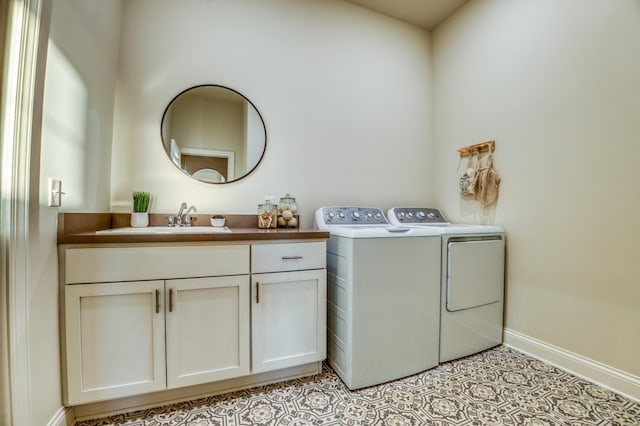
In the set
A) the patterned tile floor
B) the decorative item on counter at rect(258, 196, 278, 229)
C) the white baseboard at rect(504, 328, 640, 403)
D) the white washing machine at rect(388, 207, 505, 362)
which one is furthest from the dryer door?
the decorative item on counter at rect(258, 196, 278, 229)

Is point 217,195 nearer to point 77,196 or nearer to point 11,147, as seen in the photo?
point 77,196

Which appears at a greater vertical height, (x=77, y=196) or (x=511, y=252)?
(x=77, y=196)

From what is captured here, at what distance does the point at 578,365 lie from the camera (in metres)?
1.63

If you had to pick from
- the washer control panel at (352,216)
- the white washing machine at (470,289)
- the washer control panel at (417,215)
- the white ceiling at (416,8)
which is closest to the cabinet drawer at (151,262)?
the washer control panel at (352,216)

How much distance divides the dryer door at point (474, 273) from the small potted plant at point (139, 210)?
1.97m

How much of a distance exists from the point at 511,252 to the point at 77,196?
2.73 metres

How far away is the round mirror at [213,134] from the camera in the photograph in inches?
74.0

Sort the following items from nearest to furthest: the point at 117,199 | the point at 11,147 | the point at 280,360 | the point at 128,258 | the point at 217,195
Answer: the point at 11,147, the point at 128,258, the point at 280,360, the point at 117,199, the point at 217,195

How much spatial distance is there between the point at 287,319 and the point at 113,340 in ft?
2.69

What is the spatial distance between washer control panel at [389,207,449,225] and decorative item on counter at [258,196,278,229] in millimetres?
1014

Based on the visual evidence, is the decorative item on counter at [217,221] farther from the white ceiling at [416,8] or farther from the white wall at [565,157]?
the white ceiling at [416,8]

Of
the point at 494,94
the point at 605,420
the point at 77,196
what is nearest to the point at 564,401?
the point at 605,420

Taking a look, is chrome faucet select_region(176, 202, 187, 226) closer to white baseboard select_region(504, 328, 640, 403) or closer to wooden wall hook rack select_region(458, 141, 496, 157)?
wooden wall hook rack select_region(458, 141, 496, 157)

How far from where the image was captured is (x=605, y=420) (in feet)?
4.17
